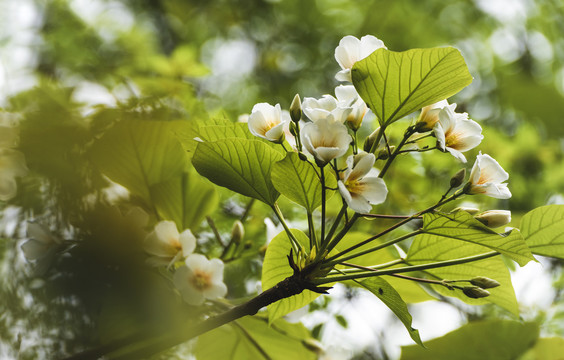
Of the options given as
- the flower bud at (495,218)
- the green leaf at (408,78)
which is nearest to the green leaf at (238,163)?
the green leaf at (408,78)

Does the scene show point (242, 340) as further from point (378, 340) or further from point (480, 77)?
point (480, 77)

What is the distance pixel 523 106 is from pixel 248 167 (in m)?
1.99

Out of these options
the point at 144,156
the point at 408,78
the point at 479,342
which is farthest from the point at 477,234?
the point at 144,156

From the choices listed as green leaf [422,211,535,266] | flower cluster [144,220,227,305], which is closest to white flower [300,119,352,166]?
green leaf [422,211,535,266]

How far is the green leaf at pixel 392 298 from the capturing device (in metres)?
0.57

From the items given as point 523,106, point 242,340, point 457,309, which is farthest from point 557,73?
point 242,340

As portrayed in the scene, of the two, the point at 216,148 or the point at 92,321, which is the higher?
the point at 216,148

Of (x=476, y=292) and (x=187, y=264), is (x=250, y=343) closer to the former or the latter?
(x=187, y=264)

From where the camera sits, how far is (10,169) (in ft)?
1.73

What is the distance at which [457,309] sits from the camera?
1.39 meters

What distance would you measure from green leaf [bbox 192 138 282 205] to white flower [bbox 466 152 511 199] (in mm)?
217

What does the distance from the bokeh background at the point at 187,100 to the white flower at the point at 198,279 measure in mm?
60

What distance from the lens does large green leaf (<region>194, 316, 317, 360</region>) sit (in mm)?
769

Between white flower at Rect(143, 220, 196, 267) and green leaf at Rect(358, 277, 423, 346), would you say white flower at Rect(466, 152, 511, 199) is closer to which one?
green leaf at Rect(358, 277, 423, 346)
